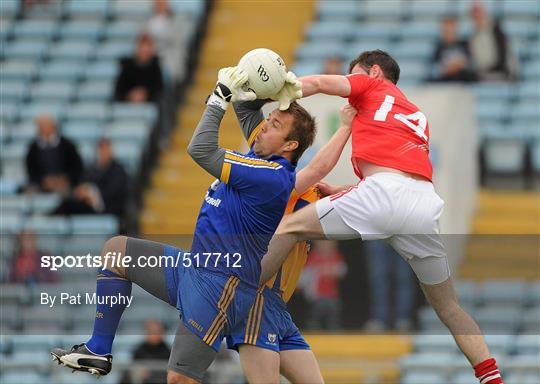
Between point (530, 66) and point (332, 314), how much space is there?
15.6ft

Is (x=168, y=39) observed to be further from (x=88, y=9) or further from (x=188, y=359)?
(x=188, y=359)

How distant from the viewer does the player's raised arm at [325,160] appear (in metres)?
11.1

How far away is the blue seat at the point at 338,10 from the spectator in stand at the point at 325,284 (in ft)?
17.9

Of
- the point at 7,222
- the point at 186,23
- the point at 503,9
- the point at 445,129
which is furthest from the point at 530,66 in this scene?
the point at 7,222

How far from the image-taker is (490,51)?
18984 mm

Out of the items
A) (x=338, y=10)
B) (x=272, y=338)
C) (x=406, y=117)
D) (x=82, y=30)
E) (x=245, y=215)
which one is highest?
(x=338, y=10)

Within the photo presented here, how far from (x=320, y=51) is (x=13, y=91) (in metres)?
3.58

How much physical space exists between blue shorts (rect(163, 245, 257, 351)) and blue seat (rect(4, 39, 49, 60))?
10634 millimetres

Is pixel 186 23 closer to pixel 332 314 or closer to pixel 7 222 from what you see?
pixel 7 222

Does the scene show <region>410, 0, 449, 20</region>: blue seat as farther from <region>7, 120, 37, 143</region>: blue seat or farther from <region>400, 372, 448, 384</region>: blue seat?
<region>400, 372, 448, 384</region>: blue seat

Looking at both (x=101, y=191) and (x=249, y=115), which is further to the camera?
(x=101, y=191)

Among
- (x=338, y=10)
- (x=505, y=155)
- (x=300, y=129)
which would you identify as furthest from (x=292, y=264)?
(x=338, y=10)

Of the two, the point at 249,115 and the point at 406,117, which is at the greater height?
the point at 406,117

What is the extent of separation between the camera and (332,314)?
53.2 feet
